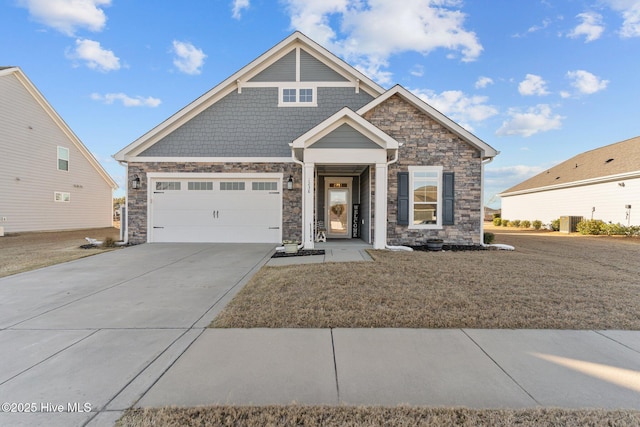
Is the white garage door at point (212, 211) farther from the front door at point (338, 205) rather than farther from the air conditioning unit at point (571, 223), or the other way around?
the air conditioning unit at point (571, 223)

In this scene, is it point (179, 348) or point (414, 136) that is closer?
point (179, 348)

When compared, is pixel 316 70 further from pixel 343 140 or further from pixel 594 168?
pixel 594 168

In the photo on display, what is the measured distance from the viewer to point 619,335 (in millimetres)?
3557

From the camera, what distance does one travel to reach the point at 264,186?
1146cm

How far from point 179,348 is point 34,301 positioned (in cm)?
348

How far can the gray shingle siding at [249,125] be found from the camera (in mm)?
11430

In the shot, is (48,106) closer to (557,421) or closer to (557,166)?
(557,421)

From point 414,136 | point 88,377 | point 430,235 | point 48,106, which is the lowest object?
point 88,377

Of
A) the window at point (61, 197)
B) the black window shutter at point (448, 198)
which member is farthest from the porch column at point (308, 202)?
the window at point (61, 197)

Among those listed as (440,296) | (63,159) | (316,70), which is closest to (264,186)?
(316,70)

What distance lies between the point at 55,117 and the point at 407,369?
76.4 feet

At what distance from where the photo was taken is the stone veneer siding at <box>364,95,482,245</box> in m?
10.4

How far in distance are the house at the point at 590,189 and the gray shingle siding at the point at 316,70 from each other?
16.1 metres

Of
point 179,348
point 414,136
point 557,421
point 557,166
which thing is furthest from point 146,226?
point 557,166
